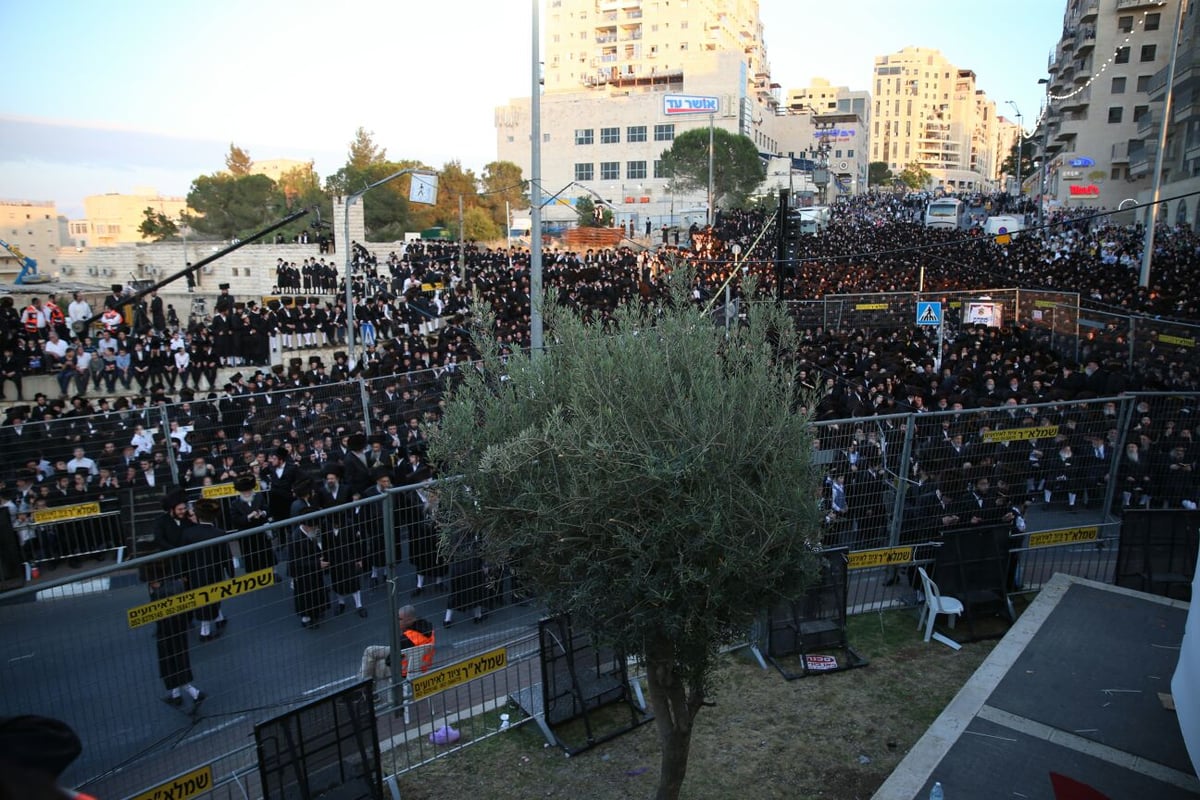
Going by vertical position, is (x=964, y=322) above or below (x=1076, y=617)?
above

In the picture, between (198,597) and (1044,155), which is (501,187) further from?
(198,597)

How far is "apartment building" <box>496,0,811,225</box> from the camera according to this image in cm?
8650

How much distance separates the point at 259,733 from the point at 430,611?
1.98m

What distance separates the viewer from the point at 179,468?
Result: 1148cm

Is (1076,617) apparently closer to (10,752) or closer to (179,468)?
(10,752)

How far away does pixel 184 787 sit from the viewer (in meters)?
4.93

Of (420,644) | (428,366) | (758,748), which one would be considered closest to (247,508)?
(420,644)

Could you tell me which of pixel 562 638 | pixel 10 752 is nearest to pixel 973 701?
pixel 562 638

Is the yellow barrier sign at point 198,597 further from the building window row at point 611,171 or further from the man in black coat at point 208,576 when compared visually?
the building window row at point 611,171

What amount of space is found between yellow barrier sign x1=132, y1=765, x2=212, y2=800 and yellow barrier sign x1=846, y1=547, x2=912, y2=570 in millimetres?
5715

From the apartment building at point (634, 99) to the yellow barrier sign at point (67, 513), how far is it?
200 feet

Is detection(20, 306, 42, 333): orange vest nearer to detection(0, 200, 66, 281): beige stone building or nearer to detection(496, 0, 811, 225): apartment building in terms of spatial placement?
detection(0, 200, 66, 281): beige stone building

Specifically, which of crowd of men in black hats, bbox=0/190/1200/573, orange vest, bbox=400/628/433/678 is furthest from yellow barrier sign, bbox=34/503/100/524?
orange vest, bbox=400/628/433/678

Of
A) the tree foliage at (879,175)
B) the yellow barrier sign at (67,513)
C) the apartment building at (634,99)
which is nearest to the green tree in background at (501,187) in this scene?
the apartment building at (634,99)
